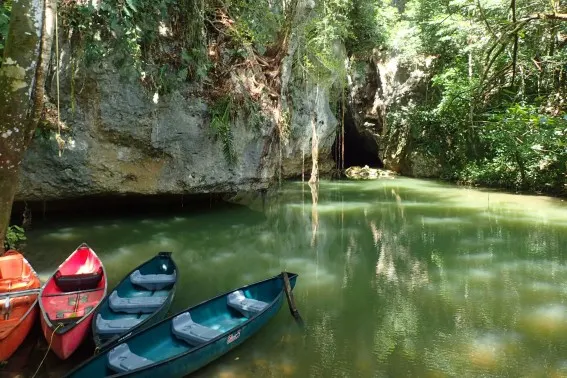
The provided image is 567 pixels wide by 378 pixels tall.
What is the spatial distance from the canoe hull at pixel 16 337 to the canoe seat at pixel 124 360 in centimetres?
127

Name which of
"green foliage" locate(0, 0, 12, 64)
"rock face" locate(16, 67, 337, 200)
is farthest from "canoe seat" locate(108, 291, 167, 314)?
"rock face" locate(16, 67, 337, 200)

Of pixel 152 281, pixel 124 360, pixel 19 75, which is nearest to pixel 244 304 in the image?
pixel 152 281

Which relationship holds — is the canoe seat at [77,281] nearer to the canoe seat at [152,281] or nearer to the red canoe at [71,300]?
the red canoe at [71,300]

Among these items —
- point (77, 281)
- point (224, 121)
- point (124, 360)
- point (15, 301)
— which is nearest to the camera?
point (124, 360)

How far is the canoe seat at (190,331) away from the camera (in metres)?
4.41

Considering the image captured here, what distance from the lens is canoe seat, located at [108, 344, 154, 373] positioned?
12.4ft

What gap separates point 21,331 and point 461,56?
1866 centimetres

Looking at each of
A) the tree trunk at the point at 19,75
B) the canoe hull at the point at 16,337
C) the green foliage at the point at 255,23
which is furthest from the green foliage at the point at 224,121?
the canoe hull at the point at 16,337

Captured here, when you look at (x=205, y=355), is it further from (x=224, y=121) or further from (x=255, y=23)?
(x=255, y=23)

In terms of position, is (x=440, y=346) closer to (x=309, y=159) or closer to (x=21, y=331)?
(x=21, y=331)

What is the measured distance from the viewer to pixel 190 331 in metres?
4.57

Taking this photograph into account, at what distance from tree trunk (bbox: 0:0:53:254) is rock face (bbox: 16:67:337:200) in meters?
4.82

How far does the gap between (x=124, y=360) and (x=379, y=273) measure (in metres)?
4.71

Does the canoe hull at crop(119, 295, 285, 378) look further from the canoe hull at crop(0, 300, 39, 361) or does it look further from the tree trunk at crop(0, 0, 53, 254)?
the tree trunk at crop(0, 0, 53, 254)
